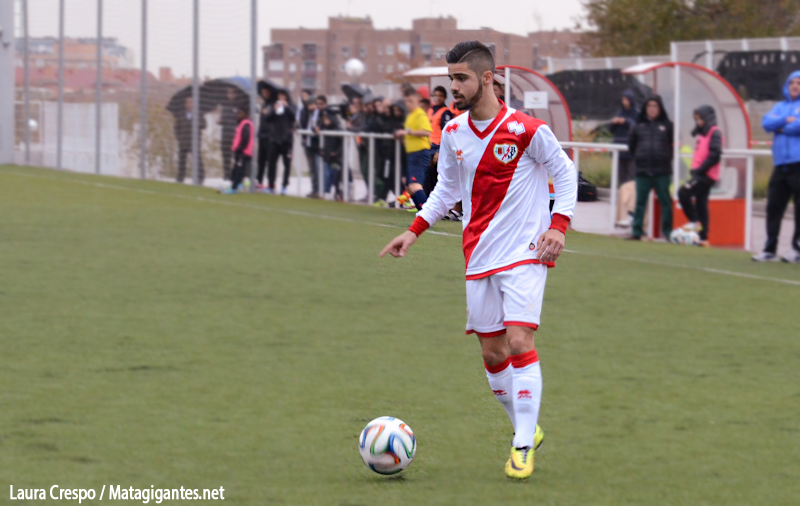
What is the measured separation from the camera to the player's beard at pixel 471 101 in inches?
158

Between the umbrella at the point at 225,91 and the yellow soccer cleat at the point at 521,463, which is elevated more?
the umbrella at the point at 225,91

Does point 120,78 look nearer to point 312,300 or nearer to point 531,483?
point 312,300

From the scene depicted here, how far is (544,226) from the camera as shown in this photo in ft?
14.5

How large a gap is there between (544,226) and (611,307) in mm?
5264

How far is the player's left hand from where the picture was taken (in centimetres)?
422

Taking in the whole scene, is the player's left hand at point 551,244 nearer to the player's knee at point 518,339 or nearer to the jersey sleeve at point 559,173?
the jersey sleeve at point 559,173

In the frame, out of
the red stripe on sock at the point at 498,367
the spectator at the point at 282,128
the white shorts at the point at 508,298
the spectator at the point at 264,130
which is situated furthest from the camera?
the spectator at the point at 264,130

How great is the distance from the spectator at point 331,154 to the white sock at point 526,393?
1536 cm

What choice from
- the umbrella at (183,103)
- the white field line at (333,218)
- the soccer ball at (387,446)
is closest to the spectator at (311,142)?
the white field line at (333,218)

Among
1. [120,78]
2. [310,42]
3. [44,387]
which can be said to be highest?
[310,42]

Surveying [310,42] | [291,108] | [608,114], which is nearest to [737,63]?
[608,114]

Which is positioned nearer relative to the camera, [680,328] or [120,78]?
[680,328]

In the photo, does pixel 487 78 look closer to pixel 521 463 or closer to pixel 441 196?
pixel 441 196

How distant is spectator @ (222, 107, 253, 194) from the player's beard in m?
17.4
